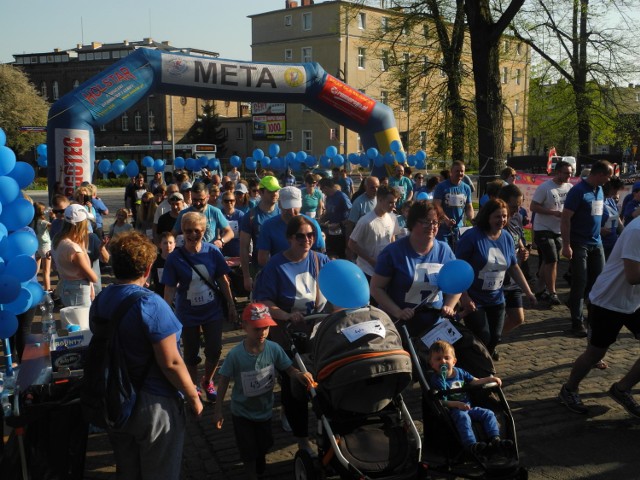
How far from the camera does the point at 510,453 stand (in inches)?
154

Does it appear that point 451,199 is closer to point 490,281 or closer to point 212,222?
point 212,222

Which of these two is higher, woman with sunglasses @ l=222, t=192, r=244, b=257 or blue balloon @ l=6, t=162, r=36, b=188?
blue balloon @ l=6, t=162, r=36, b=188

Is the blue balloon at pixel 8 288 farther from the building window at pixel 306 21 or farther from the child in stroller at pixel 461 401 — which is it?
the building window at pixel 306 21

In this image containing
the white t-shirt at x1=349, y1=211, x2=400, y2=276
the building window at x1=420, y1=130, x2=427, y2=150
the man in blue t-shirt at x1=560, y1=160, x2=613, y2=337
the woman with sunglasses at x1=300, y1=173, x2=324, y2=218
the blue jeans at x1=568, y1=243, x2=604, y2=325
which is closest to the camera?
the white t-shirt at x1=349, y1=211, x2=400, y2=276

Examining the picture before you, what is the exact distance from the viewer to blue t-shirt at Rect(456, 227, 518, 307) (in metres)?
5.54

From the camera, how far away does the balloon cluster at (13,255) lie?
471 centimetres

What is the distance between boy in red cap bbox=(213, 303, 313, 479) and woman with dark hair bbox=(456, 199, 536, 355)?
6.56ft

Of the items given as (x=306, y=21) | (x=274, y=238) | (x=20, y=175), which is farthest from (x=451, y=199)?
(x=306, y=21)

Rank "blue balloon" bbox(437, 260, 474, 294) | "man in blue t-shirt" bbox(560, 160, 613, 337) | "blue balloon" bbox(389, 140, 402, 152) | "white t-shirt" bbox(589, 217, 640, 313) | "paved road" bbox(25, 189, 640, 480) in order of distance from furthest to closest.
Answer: "blue balloon" bbox(389, 140, 402, 152) < "man in blue t-shirt" bbox(560, 160, 613, 337) < "white t-shirt" bbox(589, 217, 640, 313) < "blue balloon" bbox(437, 260, 474, 294) < "paved road" bbox(25, 189, 640, 480)

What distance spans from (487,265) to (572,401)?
50.7 inches

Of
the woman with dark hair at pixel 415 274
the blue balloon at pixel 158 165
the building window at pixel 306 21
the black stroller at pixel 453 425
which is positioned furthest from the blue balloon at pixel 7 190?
the building window at pixel 306 21

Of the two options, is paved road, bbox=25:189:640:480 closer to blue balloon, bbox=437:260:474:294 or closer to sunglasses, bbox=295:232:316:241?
blue balloon, bbox=437:260:474:294

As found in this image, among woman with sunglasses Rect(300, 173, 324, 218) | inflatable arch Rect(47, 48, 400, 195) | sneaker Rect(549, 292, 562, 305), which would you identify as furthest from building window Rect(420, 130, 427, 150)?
sneaker Rect(549, 292, 562, 305)

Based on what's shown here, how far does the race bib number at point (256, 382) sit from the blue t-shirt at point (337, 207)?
271 inches
